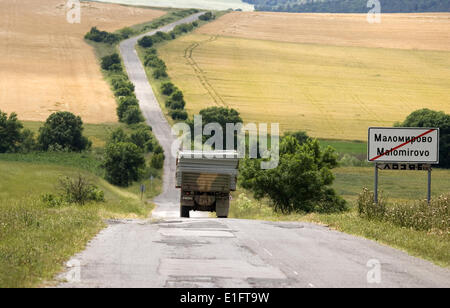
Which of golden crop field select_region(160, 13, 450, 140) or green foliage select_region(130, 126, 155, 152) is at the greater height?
golden crop field select_region(160, 13, 450, 140)

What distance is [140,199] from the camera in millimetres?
71062

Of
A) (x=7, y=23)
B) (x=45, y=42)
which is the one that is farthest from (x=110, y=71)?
(x=7, y=23)

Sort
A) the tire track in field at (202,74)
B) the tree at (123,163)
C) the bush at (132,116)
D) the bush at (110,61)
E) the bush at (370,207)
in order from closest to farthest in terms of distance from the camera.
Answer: the bush at (370,207) → the tree at (123,163) → the bush at (132,116) → the tire track in field at (202,74) → the bush at (110,61)

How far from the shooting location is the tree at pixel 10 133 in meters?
89.5

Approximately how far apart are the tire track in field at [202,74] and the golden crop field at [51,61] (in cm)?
1704

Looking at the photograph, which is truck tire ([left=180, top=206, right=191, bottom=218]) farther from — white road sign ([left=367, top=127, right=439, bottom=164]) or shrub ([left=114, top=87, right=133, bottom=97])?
shrub ([left=114, top=87, right=133, bottom=97])

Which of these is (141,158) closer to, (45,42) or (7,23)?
(45,42)

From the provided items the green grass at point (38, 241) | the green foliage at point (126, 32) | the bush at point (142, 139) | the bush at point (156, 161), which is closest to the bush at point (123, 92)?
the bush at point (142, 139)

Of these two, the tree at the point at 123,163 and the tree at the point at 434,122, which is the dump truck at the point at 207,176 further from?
the tree at the point at 434,122

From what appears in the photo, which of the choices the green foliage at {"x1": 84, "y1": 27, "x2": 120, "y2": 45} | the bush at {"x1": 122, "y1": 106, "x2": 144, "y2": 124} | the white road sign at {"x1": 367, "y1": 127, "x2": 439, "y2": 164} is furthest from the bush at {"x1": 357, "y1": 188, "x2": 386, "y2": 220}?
the green foliage at {"x1": 84, "y1": 27, "x2": 120, "y2": 45}

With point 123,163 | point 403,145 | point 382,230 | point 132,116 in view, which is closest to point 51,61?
point 132,116

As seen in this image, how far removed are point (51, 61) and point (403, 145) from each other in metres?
113

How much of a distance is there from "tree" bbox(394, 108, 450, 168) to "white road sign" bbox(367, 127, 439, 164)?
62.3 meters

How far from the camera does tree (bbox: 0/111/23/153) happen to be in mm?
89500
